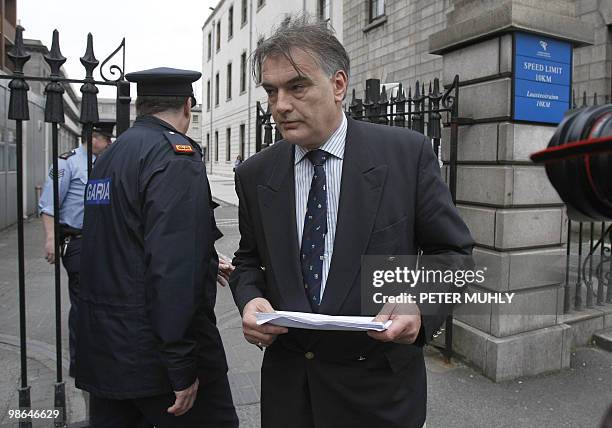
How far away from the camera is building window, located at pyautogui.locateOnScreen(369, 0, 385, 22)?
52.6 feet

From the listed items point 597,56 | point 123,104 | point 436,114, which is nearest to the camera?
point 123,104

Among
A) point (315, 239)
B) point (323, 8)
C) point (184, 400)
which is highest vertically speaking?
point (323, 8)

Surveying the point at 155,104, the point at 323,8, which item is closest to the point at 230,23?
the point at 323,8

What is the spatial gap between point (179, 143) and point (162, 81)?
0.38 metres

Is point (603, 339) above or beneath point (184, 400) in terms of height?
beneath

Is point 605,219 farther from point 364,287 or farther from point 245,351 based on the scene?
point 245,351

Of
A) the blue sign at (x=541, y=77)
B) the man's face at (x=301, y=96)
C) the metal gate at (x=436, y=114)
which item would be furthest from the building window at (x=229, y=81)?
the man's face at (x=301, y=96)

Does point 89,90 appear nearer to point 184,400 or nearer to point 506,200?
point 184,400

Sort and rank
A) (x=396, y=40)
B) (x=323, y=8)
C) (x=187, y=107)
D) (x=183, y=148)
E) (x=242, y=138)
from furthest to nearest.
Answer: (x=242, y=138)
(x=323, y=8)
(x=396, y=40)
(x=187, y=107)
(x=183, y=148)

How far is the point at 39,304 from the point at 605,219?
258 inches

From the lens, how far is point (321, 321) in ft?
5.23

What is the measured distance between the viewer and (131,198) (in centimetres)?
218

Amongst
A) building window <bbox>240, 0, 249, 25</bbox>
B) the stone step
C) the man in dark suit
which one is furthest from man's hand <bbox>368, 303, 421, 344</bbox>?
building window <bbox>240, 0, 249, 25</bbox>

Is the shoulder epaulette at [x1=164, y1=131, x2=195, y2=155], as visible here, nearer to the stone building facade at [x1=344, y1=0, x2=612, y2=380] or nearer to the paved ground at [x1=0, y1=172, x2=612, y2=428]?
the paved ground at [x1=0, y1=172, x2=612, y2=428]
